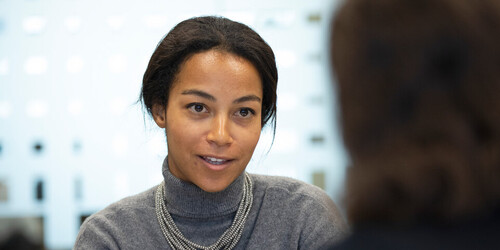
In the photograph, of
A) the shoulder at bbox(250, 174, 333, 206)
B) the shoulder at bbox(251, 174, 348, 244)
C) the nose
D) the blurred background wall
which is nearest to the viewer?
the nose

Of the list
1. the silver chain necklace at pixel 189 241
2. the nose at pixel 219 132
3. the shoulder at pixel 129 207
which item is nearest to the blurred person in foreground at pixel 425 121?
the nose at pixel 219 132

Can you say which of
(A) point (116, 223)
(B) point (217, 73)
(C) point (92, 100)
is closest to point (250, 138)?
(B) point (217, 73)

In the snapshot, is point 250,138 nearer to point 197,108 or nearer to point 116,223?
point 197,108

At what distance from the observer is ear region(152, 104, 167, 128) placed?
5.33 feet

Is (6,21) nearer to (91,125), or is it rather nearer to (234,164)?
(91,125)

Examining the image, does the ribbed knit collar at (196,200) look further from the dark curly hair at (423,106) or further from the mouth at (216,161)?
the dark curly hair at (423,106)

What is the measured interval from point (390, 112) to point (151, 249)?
0.98m

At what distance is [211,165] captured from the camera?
152 cm

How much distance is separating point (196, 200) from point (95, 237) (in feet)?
0.89

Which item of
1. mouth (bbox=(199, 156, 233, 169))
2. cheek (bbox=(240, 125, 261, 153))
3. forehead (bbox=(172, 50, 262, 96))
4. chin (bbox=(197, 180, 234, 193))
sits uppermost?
forehead (bbox=(172, 50, 262, 96))

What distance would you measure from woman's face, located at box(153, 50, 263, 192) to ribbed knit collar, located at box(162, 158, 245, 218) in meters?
0.05

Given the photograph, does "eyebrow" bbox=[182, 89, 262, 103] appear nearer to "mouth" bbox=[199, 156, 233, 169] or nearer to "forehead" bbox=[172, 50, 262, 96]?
"forehead" bbox=[172, 50, 262, 96]

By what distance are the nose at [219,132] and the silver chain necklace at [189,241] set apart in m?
0.23

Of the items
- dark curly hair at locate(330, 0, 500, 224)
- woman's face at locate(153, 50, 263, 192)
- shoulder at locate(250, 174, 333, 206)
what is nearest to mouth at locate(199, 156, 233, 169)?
woman's face at locate(153, 50, 263, 192)
